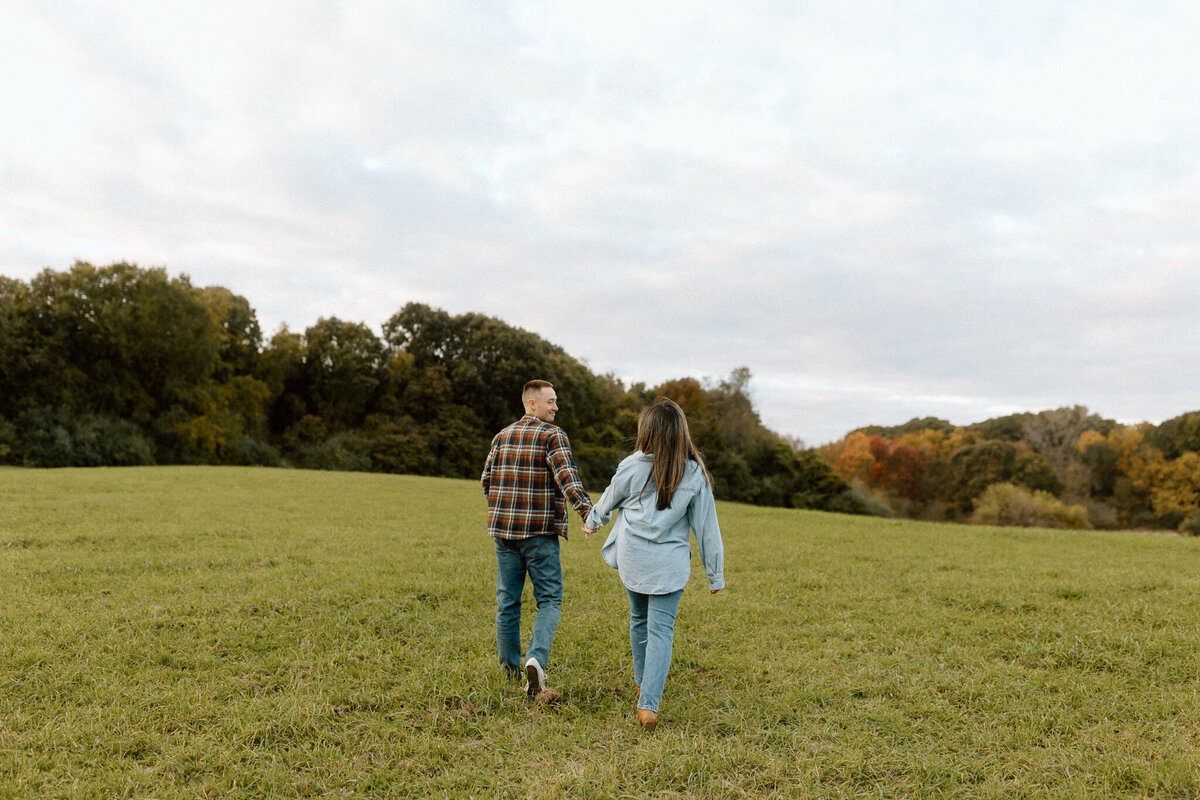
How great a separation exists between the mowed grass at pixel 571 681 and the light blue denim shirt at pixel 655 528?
90cm

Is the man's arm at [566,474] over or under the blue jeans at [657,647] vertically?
over

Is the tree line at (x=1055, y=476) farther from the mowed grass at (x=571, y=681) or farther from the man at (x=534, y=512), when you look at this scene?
the man at (x=534, y=512)

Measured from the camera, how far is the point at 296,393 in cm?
3794

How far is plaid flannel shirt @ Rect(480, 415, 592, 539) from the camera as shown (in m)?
→ 4.44

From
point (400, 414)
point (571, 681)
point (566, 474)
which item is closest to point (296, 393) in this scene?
point (400, 414)

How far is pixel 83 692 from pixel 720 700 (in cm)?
408

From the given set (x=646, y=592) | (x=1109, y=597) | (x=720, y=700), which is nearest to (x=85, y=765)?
(x=646, y=592)

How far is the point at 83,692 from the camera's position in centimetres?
427

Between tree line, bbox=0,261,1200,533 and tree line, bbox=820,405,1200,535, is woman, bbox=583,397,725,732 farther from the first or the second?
tree line, bbox=820,405,1200,535

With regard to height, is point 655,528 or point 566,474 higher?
point 566,474

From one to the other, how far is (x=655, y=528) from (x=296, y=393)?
38.1 m

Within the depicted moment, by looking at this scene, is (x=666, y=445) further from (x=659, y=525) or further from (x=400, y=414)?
(x=400, y=414)

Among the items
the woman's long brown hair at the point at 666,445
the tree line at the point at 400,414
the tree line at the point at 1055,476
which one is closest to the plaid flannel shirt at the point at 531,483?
the woman's long brown hair at the point at 666,445

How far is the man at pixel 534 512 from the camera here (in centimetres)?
444
